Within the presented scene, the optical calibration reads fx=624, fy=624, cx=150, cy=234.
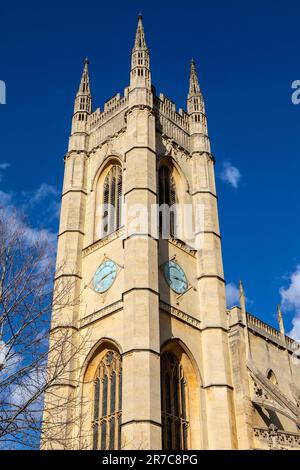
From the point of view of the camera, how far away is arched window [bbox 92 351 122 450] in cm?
1973

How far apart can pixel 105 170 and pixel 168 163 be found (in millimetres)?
2712

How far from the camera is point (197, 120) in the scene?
95.7ft

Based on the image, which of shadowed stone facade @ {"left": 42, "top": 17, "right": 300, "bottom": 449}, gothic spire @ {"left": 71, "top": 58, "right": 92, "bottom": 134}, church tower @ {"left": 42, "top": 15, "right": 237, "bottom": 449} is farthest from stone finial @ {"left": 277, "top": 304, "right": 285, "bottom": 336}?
gothic spire @ {"left": 71, "top": 58, "right": 92, "bottom": 134}

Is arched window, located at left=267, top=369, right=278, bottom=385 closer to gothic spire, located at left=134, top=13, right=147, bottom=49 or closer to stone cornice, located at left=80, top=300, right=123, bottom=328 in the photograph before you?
stone cornice, located at left=80, top=300, right=123, bottom=328

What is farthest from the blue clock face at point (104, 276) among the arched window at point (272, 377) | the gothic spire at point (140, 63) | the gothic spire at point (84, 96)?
the gothic spire at point (84, 96)

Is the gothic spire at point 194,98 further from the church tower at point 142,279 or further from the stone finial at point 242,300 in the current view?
the stone finial at point 242,300

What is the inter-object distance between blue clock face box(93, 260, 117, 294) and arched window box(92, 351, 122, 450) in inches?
98.4

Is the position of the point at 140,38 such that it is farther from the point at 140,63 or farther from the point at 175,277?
the point at 175,277

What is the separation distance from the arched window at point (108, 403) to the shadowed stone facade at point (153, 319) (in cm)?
5

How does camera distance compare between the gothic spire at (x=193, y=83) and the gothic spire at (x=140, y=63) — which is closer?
the gothic spire at (x=140, y=63)

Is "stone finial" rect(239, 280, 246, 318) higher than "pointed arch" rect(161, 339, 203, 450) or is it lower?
higher

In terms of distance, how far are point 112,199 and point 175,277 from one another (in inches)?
188

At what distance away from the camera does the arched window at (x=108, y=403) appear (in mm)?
19734
